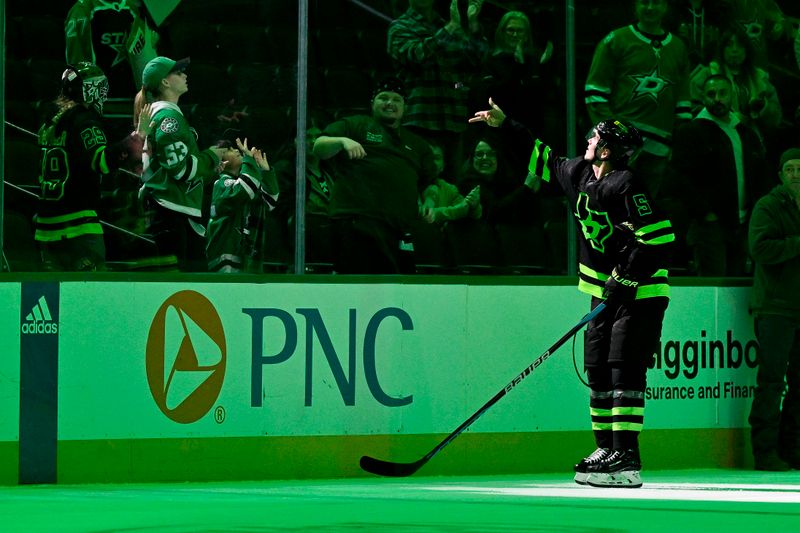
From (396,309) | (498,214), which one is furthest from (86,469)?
(498,214)

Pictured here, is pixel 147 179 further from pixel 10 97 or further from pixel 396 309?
pixel 396 309

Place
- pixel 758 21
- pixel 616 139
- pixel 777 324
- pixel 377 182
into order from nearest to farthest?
1. pixel 616 139
2. pixel 377 182
3. pixel 777 324
4. pixel 758 21

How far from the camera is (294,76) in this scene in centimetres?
775

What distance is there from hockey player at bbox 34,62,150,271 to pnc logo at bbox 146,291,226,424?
43cm

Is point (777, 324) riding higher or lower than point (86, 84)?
lower

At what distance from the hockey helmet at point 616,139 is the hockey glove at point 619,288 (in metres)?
0.55

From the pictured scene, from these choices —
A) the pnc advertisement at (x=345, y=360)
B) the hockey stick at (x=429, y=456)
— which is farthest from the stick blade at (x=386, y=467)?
the pnc advertisement at (x=345, y=360)

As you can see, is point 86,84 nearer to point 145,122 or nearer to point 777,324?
point 145,122

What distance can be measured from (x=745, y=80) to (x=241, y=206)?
308cm

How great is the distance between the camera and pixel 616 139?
7.02 meters

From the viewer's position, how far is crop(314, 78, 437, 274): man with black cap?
25.8 feet

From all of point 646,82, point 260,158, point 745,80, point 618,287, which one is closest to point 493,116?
point 618,287

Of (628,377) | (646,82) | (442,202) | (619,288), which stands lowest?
(628,377)

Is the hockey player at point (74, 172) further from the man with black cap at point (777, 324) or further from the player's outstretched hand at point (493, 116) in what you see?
the man with black cap at point (777, 324)
